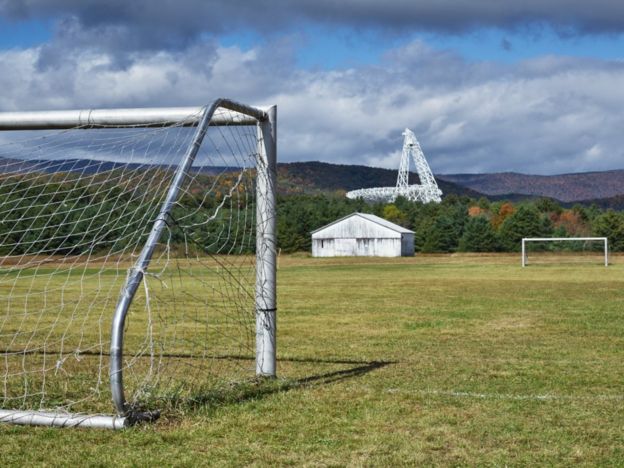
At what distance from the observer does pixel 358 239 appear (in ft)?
247

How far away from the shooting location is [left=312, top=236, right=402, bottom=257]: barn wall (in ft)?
241

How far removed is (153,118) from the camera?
26.5 feet

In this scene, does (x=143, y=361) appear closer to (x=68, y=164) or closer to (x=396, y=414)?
(x=68, y=164)

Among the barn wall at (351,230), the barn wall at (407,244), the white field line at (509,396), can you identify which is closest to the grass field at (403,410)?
the white field line at (509,396)

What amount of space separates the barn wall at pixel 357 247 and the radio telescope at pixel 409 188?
159 feet

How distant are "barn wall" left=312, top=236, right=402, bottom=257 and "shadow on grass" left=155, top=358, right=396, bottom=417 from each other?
2535 inches

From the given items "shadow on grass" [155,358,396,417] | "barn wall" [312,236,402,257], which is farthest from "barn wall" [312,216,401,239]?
"shadow on grass" [155,358,396,417]

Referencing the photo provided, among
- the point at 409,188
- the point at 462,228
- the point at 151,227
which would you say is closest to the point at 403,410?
the point at 151,227

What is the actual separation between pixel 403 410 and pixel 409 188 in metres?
119

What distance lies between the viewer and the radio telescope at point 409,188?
12544 centimetres

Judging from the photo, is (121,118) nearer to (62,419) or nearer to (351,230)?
(62,419)

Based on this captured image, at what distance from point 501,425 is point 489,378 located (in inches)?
89.7

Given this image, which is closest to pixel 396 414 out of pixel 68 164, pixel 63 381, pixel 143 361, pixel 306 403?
pixel 306 403

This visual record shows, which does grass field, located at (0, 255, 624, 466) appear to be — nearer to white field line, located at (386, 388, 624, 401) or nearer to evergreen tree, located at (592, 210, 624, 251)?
white field line, located at (386, 388, 624, 401)
